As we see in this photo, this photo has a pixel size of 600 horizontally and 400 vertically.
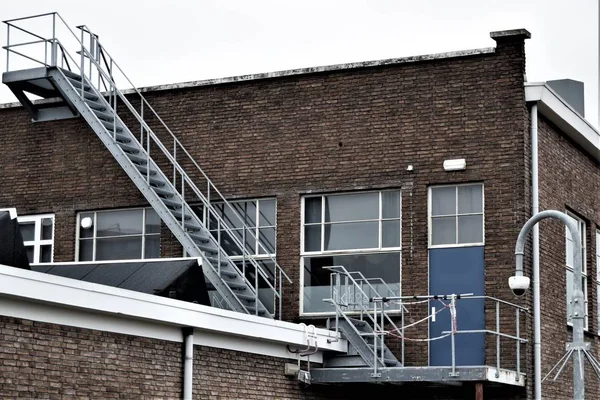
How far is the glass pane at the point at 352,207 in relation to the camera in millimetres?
22703

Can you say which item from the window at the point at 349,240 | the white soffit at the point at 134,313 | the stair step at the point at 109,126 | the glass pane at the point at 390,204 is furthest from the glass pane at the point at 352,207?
the stair step at the point at 109,126

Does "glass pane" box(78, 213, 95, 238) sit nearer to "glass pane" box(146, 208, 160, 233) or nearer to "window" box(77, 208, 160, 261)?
"window" box(77, 208, 160, 261)

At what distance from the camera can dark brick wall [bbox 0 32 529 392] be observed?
21719 mm

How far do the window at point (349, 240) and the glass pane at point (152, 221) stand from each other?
3213mm

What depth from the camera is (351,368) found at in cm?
2053

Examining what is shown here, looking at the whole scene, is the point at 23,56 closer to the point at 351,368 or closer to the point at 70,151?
the point at 70,151

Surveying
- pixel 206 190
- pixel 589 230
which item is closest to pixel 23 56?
pixel 206 190

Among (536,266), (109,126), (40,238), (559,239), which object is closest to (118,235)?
(40,238)

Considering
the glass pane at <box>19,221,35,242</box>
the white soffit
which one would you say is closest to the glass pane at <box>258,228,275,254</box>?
the white soffit

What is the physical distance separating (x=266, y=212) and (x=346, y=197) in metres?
1.71

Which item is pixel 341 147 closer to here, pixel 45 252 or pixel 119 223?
pixel 119 223

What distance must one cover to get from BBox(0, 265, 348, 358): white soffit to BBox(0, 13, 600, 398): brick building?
11 cm

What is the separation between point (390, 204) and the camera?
74.0 feet

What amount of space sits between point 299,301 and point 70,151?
629 cm
